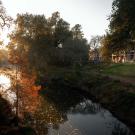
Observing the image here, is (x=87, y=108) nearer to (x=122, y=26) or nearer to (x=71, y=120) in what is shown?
(x=71, y=120)

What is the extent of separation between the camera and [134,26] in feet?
129

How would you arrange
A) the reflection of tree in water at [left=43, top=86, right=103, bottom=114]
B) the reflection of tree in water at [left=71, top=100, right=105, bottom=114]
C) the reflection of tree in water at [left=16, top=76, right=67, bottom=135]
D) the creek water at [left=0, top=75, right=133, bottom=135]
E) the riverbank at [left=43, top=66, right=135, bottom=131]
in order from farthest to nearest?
the reflection of tree in water at [left=43, top=86, right=103, bottom=114] < the reflection of tree in water at [left=71, top=100, right=105, bottom=114] < the riverbank at [left=43, top=66, right=135, bottom=131] < the creek water at [left=0, top=75, right=133, bottom=135] < the reflection of tree in water at [left=16, top=76, right=67, bottom=135]

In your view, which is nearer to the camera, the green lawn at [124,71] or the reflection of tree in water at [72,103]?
the reflection of tree in water at [72,103]

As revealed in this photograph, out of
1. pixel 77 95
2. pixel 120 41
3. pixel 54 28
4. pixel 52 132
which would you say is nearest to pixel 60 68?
pixel 54 28

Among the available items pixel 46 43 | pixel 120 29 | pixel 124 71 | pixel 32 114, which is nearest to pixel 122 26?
pixel 120 29

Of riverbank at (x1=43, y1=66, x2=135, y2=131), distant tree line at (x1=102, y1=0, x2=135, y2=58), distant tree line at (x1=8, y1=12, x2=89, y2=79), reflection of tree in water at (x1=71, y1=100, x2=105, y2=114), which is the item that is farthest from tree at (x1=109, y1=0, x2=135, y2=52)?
distant tree line at (x1=8, y1=12, x2=89, y2=79)

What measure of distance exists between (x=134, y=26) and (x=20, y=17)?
47177 mm

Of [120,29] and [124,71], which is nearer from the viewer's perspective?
[120,29]

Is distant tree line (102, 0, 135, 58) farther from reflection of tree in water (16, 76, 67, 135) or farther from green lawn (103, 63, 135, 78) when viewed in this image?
reflection of tree in water (16, 76, 67, 135)

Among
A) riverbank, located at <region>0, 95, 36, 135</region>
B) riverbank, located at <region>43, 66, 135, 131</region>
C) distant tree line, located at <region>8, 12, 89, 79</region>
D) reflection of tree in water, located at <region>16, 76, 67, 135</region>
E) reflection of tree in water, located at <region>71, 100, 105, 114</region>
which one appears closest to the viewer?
riverbank, located at <region>0, 95, 36, 135</region>

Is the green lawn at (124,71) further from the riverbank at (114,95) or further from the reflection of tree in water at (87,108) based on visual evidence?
the reflection of tree in water at (87,108)

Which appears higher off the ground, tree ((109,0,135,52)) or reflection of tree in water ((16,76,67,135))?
tree ((109,0,135,52))

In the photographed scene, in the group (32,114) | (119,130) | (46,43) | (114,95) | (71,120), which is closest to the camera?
(119,130)

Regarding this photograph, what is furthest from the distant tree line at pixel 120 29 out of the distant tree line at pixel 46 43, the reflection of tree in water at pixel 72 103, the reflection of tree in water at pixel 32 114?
the distant tree line at pixel 46 43
